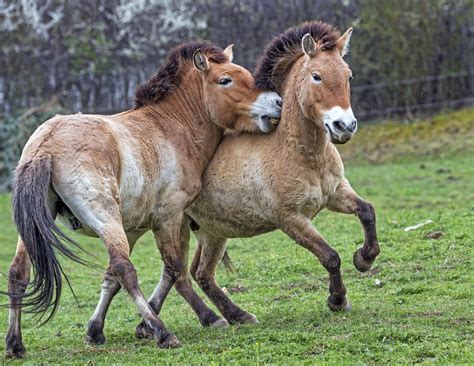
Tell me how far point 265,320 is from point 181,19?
15.4 metres

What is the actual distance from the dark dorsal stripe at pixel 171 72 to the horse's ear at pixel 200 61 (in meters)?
0.13

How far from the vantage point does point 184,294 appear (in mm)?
8141

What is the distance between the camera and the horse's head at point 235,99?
8117 mm

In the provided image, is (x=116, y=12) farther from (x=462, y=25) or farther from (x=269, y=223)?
(x=269, y=223)

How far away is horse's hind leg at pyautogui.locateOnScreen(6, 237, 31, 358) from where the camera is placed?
689 centimetres

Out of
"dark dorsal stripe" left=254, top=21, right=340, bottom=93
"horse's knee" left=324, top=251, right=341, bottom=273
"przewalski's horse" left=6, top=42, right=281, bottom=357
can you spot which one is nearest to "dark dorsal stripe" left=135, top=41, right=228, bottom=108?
"przewalski's horse" left=6, top=42, right=281, bottom=357

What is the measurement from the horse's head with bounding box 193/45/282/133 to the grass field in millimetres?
1778

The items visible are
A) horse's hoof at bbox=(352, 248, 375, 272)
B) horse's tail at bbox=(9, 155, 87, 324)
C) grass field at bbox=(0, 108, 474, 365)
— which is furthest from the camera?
horse's hoof at bbox=(352, 248, 375, 272)

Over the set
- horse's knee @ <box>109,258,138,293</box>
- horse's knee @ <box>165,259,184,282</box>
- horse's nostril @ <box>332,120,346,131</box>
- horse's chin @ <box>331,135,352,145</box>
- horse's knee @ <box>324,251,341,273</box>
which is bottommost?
horse's knee @ <box>165,259,184,282</box>

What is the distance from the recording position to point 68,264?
13.4 meters

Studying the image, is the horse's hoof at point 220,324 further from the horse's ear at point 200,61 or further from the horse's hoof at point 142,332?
the horse's ear at point 200,61

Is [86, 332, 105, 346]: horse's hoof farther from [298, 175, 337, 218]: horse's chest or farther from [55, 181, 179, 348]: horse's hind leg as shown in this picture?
[298, 175, 337, 218]: horse's chest

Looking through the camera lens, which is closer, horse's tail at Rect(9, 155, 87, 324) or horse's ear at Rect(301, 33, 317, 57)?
horse's tail at Rect(9, 155, 87, 324)

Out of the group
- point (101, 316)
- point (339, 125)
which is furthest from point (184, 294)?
point (339, 125)
